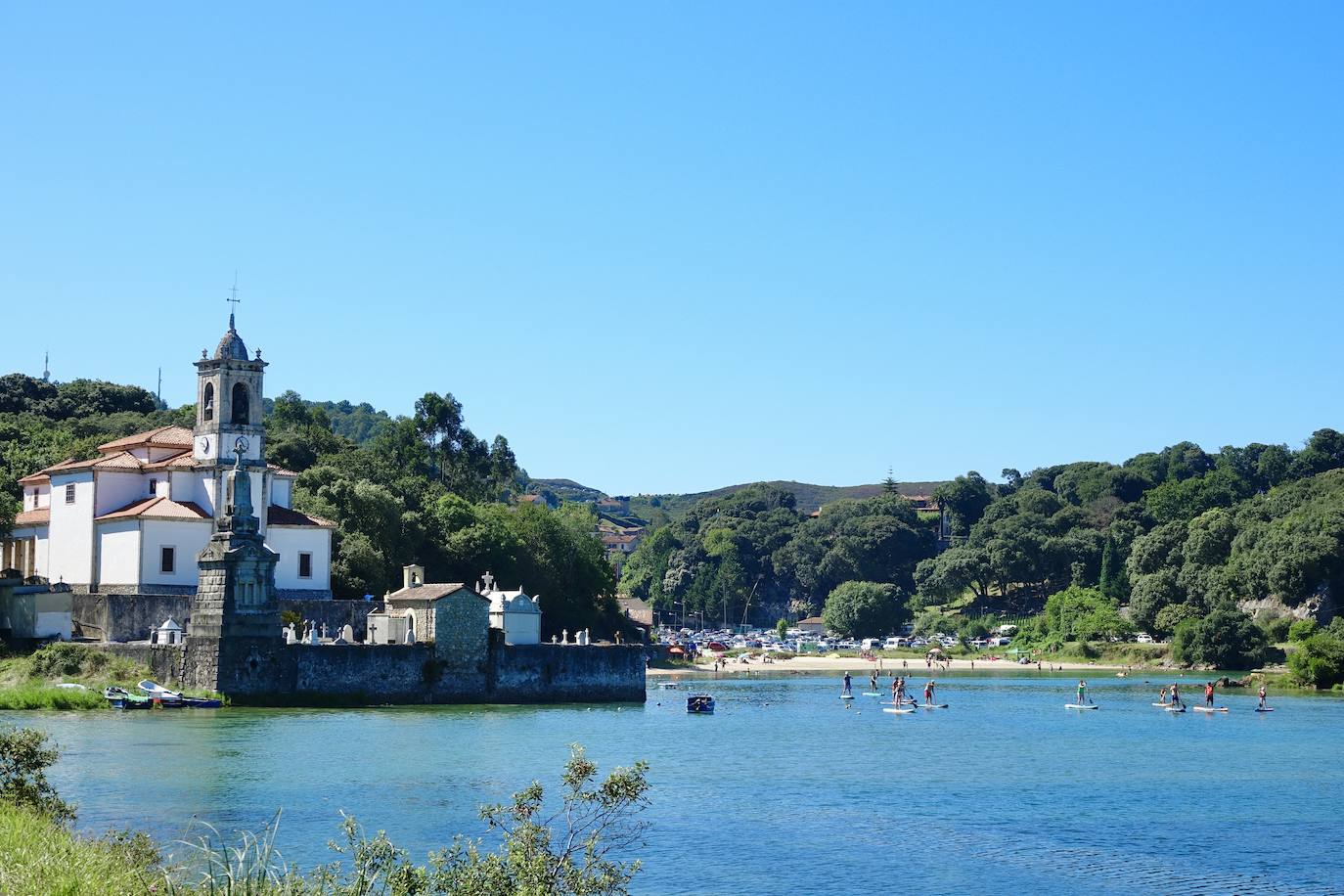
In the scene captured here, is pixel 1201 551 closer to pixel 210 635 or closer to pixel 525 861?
pixel 210 635

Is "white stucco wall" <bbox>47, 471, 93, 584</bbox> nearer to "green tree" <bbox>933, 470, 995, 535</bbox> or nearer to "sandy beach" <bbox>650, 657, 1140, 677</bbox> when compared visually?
"sandy beach" <bbox>650, 657, 1140, 677</bbox>

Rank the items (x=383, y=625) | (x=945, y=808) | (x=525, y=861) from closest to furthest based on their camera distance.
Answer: (x=525, y=861) → (x=945, y=808) → (x=383, y=625)

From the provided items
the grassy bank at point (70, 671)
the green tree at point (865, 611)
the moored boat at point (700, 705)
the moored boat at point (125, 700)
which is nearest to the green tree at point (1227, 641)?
the moored boat at point (700, 705)

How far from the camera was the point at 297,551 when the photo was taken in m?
68.8

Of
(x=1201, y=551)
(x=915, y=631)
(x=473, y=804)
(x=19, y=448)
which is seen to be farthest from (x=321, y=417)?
(x=473, y=804)

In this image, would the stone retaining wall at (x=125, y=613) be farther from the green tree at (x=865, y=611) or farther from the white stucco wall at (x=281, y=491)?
the green tree at (x=865, y=611)

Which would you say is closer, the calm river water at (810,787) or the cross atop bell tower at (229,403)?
the calm river water at (810,787)

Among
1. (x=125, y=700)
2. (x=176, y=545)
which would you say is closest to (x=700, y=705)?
(x=176, y=545)

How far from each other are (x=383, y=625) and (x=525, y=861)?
48101mm

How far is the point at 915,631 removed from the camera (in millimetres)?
148375

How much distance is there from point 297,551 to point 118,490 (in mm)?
7791

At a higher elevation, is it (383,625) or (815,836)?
(383,625)

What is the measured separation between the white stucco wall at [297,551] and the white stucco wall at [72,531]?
732cm

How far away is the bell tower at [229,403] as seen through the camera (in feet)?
217
